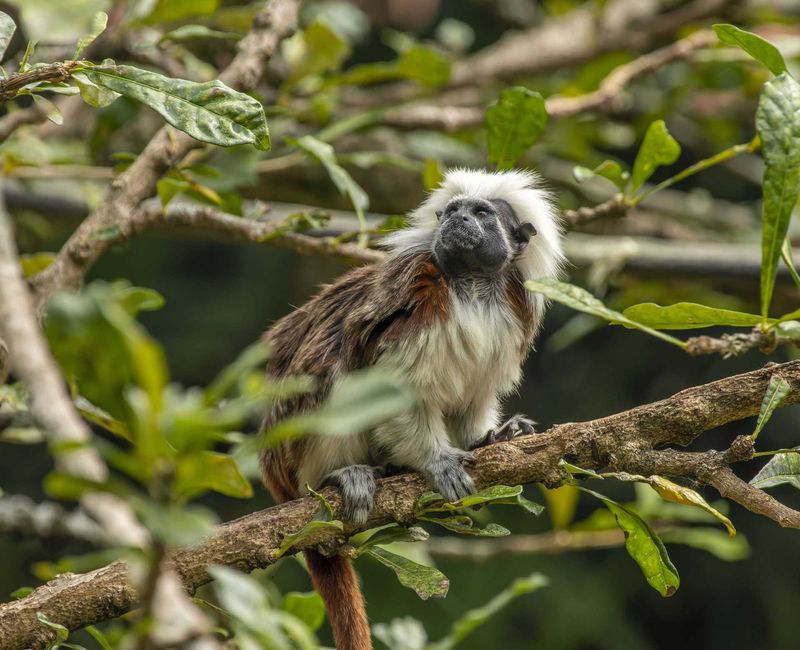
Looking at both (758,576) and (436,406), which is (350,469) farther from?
(758,576)

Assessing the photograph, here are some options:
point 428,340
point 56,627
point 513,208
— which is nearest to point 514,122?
point 513,208

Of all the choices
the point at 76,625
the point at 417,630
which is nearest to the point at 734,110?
the point at 417,630

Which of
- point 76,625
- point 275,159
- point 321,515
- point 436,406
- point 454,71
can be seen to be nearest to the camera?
point 76,625

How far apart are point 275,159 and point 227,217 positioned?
0.72 metres

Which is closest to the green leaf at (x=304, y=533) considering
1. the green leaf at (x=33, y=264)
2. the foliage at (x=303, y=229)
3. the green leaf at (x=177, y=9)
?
the foliage at (x=303, y=229)

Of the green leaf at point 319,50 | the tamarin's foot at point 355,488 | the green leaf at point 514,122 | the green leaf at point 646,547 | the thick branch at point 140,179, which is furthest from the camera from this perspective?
the green leaf at point 319,50

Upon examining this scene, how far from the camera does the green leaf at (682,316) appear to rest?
5.33 feet

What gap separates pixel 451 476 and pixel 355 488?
0.20m

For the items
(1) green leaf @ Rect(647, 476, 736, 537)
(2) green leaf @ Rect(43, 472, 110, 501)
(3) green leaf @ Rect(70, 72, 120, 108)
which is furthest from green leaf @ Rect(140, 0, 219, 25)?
(2) green leaf @ Rect(43, 472, 110, 501)

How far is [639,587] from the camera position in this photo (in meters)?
6.40

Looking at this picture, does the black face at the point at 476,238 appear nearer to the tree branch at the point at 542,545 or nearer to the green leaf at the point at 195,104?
the green leaf at the point at 195,104

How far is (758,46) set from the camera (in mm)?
1795

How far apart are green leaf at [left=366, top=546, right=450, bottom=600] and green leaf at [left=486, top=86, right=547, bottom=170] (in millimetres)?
1000

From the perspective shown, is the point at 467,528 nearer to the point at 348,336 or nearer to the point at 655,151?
the point at 348,336
